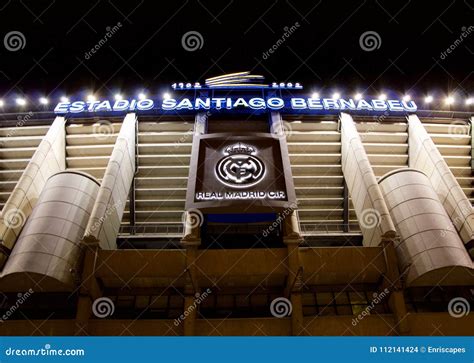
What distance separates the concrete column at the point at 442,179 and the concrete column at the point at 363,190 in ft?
14.7

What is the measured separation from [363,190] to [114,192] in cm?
1523

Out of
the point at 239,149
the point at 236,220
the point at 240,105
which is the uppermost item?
the point at 240,105

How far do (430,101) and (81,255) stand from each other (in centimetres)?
2834

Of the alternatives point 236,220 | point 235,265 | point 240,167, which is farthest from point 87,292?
point 240,167

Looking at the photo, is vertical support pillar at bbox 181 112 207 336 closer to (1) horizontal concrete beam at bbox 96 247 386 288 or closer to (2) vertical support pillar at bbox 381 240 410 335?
(1) horizontal concrete beam at bbox 96 247 386 288

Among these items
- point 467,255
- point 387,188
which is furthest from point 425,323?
point 387,188

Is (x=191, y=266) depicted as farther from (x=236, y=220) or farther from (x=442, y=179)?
(x=442, y=179)

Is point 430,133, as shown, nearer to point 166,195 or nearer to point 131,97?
point 166,195

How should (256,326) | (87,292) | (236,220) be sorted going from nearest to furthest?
(256,326) < (87,292) < (236,220)

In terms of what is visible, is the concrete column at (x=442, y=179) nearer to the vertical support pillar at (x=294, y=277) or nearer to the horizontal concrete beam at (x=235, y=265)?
the horizontal concrete beam at (x=235, y=265)

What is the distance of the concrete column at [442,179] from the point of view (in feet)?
78.4

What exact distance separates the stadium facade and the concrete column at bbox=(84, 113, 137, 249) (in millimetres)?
116

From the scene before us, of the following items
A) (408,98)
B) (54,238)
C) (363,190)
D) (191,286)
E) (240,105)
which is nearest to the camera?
(191,286)

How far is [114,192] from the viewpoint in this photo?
26.3 meters
